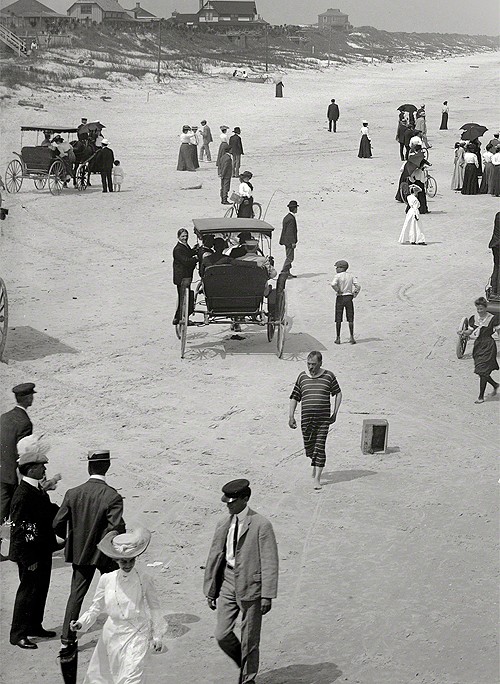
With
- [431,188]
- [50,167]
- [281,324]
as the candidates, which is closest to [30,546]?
[281,324]

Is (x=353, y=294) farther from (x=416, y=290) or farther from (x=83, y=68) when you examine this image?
(x=83, y=68)

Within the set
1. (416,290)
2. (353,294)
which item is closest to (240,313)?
(353,294)

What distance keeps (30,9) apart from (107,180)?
80212mm

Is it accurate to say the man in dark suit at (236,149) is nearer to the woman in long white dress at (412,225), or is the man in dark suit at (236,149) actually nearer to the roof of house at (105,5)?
the woman in long white dress at (412,225)

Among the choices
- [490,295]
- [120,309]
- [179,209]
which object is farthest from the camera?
[179,209]

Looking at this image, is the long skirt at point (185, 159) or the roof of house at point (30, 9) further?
the roof of house at point (30, 9)

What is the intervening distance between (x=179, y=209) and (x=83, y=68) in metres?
27.4

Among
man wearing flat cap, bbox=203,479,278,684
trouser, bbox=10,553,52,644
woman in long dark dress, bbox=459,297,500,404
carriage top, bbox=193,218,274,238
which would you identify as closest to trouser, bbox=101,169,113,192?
carriage top, bbox=193,218,274,238

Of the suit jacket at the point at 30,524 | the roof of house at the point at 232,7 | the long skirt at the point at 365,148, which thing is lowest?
the suit jacket at the point at 30,524

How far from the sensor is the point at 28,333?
52.7 feet

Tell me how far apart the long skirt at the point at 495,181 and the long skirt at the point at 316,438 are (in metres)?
21.2

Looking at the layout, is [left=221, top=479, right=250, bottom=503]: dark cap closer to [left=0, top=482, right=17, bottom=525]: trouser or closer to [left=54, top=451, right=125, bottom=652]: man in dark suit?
[left=54, top=451, right=125, bottom=652]: man in dark suit

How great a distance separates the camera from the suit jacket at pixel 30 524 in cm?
723

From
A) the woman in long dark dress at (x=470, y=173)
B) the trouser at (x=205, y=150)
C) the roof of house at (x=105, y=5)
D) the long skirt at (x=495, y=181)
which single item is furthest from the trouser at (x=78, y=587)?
the roof of house at (x=105, y=5)
